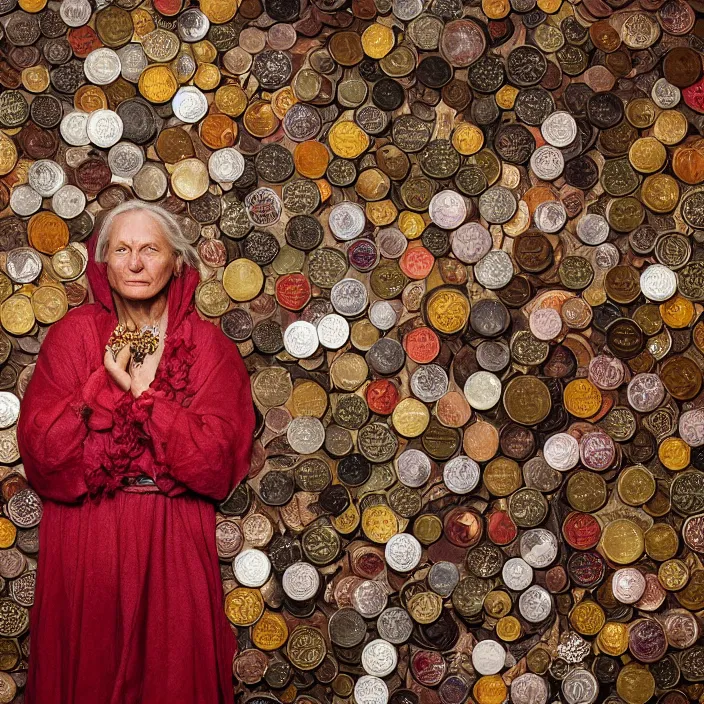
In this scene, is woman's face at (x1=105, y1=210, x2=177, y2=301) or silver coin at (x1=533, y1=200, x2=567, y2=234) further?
silver coin at (x1=533, y1=200, x2=567, y2=234)

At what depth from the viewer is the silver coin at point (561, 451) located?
2684 millimetres

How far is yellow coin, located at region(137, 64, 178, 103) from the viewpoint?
2.63m

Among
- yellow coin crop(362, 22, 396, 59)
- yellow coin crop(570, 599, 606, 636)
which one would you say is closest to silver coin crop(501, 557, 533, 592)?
yellow coin crop(570, 599, 606, 636)

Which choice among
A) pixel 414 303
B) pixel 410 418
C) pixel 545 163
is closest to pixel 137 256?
pixel 414 303

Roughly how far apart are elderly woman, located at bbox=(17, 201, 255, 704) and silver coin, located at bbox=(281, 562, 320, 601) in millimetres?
199

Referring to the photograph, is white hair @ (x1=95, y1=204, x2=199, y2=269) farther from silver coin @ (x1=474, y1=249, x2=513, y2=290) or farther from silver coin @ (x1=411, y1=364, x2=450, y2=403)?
silver coin @ (x1=474, y1=249, x2=513, y2=290)

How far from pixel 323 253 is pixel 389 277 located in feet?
0.70

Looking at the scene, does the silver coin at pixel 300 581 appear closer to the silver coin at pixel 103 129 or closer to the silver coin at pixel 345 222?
the silver coin at pixel 345 222

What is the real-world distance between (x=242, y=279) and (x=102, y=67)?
76 centimetres

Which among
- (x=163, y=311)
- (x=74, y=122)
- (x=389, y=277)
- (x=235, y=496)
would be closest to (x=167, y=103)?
(x=74, y=122)

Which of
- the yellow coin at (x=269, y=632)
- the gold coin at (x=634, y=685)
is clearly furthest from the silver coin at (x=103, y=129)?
the gold coin at (x=634, y=685)

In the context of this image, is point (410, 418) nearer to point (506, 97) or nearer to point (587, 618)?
point (587, 618)

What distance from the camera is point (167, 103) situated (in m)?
2.64

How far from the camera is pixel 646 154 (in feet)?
9.05
